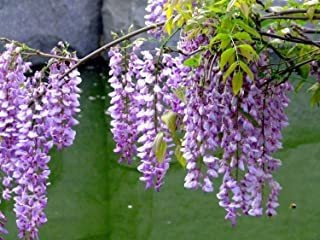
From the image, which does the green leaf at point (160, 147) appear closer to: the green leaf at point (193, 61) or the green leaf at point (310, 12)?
the green leaf at point (193, 61)

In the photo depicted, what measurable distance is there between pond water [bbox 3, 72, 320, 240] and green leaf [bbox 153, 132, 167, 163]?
1.93 meters

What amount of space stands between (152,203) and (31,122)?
7.28ft

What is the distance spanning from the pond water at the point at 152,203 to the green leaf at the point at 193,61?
198 centimetres

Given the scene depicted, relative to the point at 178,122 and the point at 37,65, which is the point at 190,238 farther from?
the point at 37,65

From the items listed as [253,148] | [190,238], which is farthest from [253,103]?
[190,238]

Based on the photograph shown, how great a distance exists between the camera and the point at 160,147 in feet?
3.76

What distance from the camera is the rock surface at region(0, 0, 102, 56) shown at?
5.49m

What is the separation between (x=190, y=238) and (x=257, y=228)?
291 mm

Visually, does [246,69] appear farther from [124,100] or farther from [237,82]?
[124,100]

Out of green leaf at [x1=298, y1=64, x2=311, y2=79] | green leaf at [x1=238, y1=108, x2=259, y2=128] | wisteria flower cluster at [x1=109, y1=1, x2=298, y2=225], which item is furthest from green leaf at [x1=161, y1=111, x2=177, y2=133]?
green leaf at [x1=298, y1=64, x2=311, y2=79]

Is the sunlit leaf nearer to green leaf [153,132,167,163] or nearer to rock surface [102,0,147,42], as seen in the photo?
green leaf [153,132,167,163]

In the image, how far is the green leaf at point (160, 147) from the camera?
1.14 metres

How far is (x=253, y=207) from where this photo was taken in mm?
1195

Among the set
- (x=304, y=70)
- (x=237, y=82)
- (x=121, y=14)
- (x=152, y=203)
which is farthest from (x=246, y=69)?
(x=121, y=14)
